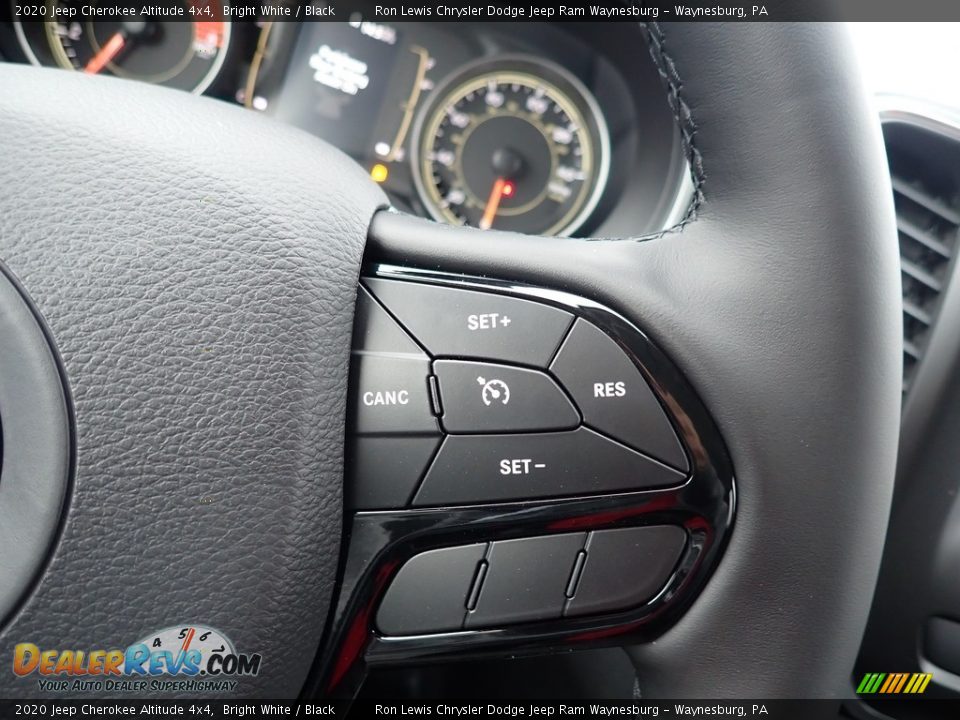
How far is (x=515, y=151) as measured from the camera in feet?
6.64

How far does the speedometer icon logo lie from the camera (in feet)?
2.09

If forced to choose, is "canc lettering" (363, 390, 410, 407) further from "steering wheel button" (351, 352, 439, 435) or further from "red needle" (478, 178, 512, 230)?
"red needle" (478, 178, 512, 230)

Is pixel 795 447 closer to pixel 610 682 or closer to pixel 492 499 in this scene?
pixel 492 499

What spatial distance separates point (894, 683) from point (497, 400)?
0.76 meters

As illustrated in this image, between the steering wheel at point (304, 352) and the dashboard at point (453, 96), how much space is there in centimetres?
102

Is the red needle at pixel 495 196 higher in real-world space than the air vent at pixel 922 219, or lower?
lower

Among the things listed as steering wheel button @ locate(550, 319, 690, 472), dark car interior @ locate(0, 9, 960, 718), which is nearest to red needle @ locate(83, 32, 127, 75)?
dark car interior @ locate(0, 9, 960, 718)

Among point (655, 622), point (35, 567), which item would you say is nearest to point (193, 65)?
point (35, 567)

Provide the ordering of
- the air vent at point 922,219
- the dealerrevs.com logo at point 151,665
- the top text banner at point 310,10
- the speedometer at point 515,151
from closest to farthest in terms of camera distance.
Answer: the dealerrevs.com logo at point 151,665
the air vent at point 922,219
the top text banner at point 310,10
the speedometer at point 515,151

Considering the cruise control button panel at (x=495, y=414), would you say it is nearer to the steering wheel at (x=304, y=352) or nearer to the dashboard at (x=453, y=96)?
the steering wheel at (x=304, y=352)

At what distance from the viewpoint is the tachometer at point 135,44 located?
Result: 1.73m

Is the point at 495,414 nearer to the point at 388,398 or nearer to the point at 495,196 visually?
the point at 388,398

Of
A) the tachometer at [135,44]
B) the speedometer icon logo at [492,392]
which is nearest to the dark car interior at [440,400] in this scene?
the speedometer icon logo at [492,392]

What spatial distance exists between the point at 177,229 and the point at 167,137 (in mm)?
84
